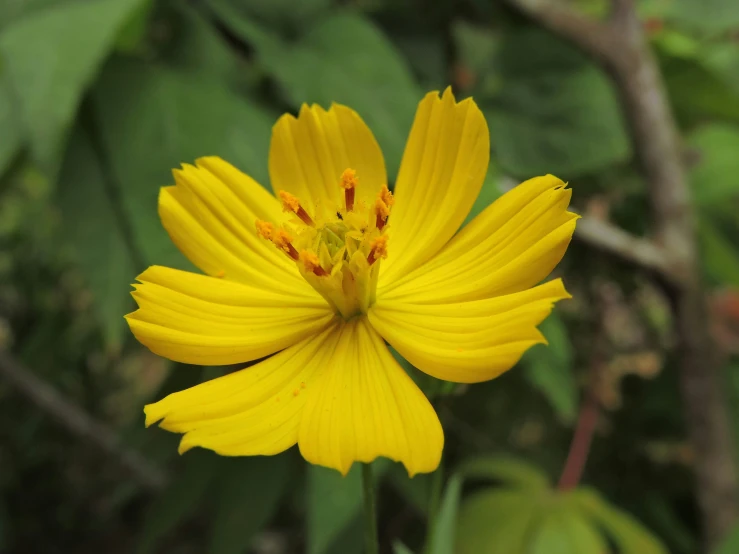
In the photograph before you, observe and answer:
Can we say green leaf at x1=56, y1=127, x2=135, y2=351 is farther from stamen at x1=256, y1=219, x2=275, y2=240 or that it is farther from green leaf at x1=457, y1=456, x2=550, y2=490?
green leaf at x1=457, y1=456, x2=550, y2=490

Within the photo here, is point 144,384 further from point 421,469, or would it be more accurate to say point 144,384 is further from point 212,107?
point 421,469

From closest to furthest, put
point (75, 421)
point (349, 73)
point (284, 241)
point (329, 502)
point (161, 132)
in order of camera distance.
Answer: point (284, 241) < point (329, 502) < point (161, 132) < point (349, 73) < point (75, 421)

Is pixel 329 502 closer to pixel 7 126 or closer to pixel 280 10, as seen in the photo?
pixel 7 126

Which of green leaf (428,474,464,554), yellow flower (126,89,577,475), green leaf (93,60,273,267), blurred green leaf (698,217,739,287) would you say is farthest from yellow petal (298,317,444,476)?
blurred green leaf (698,217,739,287)

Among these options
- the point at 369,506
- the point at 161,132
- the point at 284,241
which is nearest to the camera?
the point at 369,506

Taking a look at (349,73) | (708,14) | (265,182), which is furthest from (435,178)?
(708,14)
